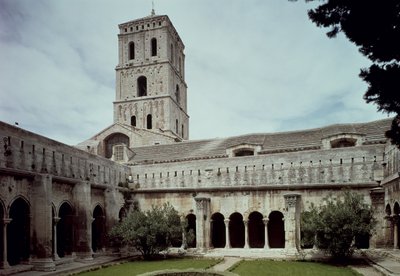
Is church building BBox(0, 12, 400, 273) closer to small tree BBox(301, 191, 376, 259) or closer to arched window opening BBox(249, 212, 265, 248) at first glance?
arched window opening BBox(249, 212, 265, 248)

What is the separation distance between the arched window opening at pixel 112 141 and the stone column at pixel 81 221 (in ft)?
61.5

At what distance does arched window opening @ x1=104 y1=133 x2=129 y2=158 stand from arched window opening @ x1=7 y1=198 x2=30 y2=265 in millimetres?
21837

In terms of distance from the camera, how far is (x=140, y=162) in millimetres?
34844

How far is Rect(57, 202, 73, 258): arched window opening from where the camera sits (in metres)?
23.8

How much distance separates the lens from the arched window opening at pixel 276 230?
2866 cm

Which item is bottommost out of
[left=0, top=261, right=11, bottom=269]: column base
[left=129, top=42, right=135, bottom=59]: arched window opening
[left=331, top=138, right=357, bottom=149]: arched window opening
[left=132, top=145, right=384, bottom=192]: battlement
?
[left=0, top=261, right=11, bottom=269]: column base

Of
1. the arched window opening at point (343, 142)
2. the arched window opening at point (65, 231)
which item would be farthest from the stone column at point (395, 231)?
the arched window opening at point (65, 231)

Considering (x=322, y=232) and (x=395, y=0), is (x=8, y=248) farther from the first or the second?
(x=395, y=0)

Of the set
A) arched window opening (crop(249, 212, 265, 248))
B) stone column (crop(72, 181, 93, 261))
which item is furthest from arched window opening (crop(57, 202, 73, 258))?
arched window opening (crop(249, 212, 265, 248))

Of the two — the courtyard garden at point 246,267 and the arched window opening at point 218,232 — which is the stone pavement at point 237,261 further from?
the arched window opening at point 218,232

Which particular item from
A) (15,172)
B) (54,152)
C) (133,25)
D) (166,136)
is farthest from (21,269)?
(133,25)

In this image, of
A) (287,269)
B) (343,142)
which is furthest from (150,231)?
(343,142)

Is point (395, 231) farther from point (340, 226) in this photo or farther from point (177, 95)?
point (177, 95)

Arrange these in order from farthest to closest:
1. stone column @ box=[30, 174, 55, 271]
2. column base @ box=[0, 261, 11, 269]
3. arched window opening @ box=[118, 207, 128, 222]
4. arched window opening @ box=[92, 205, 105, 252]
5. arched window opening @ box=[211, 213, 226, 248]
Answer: arched window opening @ box=[211, 213, 226, 248] → arched window opening @ box=[118, 207, 128, 222] → arched window opening @ box=[92, 205, 105, 252] → stone column @ box=[30, 174, 55, 271] → column base @ box=[0, 261, 11, 269]
